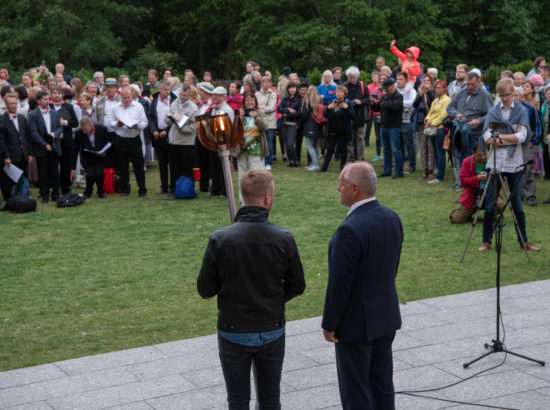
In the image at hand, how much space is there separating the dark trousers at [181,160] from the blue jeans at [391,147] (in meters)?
4.09

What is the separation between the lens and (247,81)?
18109mm

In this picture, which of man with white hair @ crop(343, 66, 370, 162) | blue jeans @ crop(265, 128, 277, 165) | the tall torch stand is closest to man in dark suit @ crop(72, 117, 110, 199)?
blue jeans @ crop(265, 128, 277, 165)

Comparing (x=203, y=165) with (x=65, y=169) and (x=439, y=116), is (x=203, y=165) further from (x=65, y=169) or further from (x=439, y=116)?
(x=439, y=116)

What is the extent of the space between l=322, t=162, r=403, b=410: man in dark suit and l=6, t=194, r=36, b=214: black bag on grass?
1044cm

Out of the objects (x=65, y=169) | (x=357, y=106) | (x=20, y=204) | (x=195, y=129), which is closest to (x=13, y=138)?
(x=20, y=204)

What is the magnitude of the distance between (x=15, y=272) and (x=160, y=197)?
558 cm

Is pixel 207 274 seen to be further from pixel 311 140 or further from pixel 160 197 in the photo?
pixel 311 140

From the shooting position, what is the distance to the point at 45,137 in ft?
47.5

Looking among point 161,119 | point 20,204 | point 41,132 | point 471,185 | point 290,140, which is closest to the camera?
point 471,185

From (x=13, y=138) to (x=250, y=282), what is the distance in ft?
35.1

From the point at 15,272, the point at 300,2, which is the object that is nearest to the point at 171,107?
the point at 15,272

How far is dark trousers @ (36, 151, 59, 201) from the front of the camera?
14.7 meters

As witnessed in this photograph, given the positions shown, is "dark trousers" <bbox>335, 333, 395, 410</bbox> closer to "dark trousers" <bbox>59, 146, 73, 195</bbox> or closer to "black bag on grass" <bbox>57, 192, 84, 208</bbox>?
"black bag on grass" <bbox>57, 192, 84, 208</bbox>

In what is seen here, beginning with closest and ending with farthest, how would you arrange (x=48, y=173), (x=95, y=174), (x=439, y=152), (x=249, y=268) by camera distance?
(x=249, y=268) → (x=48, y=173) → (x=95, y=174) → (x=439, y=152)
